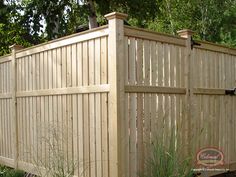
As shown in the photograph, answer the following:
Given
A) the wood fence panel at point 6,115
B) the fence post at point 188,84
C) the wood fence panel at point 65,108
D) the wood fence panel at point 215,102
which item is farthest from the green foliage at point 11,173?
the wood fence panel at point 215,102

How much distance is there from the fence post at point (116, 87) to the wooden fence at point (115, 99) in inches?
0.4

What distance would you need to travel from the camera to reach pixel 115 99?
4277mm

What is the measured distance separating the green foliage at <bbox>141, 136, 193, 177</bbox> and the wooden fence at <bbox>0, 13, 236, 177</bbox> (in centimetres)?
10

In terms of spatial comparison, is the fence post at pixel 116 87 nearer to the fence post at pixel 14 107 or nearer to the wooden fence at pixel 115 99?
the wooden fence at pixel 115 99

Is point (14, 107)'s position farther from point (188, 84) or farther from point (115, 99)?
point (188, 84)

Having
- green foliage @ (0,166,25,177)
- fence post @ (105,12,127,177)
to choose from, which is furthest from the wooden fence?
green foliage @ (0,166,25,177)

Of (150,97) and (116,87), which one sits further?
(150,97)

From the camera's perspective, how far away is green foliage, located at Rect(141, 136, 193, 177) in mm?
4379

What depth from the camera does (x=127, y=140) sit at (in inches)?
173

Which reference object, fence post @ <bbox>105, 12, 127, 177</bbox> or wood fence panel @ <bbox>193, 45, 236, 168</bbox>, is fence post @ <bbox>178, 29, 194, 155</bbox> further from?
fence post @ <bbox>105, 12, 127, 177</bbox>

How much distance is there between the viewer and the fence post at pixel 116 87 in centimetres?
427

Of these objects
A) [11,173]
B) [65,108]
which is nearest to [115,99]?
[65,108]

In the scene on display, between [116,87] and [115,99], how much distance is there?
14 cm

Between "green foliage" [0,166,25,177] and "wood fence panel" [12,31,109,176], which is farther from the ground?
"wood fence panel" [12,31,109,176]
